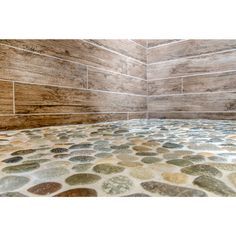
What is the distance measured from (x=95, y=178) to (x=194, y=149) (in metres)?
0.54

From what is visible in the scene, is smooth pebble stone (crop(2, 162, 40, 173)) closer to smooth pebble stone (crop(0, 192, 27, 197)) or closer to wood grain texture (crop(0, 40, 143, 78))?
smooth pebble stone (crop(0, 192, 27, 197))

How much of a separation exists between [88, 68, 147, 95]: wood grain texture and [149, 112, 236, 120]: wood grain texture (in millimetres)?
353

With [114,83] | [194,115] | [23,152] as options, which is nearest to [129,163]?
[23,152]

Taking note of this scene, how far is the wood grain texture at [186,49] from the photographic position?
233 centimetres

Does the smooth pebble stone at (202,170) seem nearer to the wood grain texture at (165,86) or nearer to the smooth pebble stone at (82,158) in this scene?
the smooth pebble stone at (82,158)

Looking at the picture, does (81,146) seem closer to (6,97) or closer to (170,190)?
(170,190)

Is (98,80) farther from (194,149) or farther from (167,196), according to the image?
(167,196)

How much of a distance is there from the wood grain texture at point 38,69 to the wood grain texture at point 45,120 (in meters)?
0.28

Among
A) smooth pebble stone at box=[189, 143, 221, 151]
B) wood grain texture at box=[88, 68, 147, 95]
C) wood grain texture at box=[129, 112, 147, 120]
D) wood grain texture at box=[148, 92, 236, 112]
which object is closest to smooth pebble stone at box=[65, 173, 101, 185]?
smooth pebble stone at box=[189, 143, 221, 151]

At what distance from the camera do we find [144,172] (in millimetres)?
674

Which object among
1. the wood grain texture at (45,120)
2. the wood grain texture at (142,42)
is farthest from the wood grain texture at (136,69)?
the wood grain texture at (45,120)

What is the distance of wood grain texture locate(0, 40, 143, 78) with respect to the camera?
171cm

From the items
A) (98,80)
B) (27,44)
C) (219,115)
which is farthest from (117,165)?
(219,115)

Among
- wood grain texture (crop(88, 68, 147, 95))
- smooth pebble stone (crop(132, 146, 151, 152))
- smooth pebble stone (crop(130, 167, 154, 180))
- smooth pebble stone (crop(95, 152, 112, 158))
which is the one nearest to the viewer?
smooth pebble stone (crop(130, 167, 154, 180))
